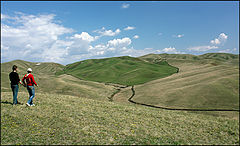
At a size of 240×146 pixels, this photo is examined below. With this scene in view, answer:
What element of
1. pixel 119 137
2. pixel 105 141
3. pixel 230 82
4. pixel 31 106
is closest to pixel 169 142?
pixel 119 137

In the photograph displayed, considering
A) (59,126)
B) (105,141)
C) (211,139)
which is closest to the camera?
(105,141)

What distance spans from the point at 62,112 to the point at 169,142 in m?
14.1

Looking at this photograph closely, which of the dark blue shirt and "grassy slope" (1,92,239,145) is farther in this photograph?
the dark blue shirt

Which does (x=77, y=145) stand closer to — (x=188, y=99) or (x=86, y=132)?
(x=86, y=132)

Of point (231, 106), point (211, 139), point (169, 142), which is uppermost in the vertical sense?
point (169, 142)

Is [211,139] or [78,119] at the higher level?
[78,119]

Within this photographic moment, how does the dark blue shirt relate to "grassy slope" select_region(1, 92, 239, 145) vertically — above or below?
above

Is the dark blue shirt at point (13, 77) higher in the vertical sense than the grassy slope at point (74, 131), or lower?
higher

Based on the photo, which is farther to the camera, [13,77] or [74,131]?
[13,77]

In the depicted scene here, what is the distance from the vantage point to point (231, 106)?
171 feet

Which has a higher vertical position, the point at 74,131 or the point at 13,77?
the point at 13,77

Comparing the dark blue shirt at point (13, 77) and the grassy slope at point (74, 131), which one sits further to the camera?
the dark blue shirt at point (13, 77)

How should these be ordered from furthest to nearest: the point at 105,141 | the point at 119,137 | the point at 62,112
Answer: the point at 62,112 → the point at 119,137 → the point at 105,141

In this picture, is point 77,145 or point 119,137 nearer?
point 77,145
